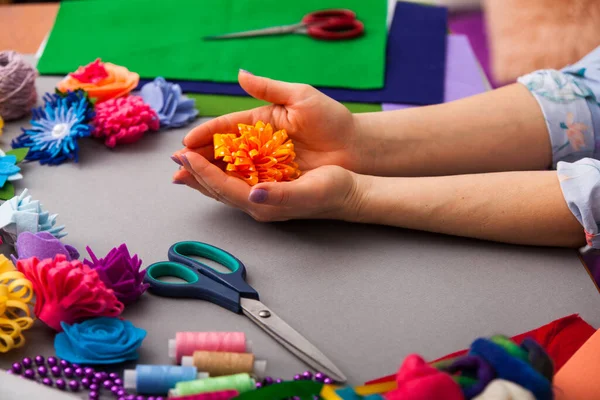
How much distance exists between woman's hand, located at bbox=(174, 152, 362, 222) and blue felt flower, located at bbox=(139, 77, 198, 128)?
0.71ft

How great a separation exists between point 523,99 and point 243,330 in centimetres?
51

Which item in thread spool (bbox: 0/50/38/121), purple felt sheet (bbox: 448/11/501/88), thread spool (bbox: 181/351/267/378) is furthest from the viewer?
purple felt sheet (bbox: 448/11/501/88)

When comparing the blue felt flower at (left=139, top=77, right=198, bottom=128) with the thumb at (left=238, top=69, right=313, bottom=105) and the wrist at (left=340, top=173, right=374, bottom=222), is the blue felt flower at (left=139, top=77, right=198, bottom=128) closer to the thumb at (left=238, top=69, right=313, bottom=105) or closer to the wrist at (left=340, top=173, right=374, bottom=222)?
the thumb at (left=238, top=69, right=313, bottom=105)

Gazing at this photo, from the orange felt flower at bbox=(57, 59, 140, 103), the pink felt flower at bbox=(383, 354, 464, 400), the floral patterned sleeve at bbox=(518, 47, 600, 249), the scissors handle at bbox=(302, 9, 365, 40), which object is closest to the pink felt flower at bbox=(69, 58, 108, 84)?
the orange felt flower at bbox=(57, 59, 140, 103)

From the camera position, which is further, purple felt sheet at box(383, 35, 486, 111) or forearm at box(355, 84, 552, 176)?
purple felt sheet at box(383, 35, 486, 111)

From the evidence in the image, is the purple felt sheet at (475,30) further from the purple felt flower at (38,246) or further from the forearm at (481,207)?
the purple felt flower at (38,246)

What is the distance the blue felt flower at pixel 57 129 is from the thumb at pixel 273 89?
261mm

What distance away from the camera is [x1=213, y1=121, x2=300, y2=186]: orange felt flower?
0.77 meters

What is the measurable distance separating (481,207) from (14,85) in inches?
26.4

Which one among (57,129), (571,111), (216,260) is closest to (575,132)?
(571,111)

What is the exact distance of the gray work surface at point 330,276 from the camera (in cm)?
66

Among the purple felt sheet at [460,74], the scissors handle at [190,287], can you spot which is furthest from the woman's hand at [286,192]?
the purple felt sheet at [460,74]

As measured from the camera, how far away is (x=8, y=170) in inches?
34.2

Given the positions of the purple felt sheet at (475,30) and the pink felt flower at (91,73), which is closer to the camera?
the pink felt flower at (91,73)
